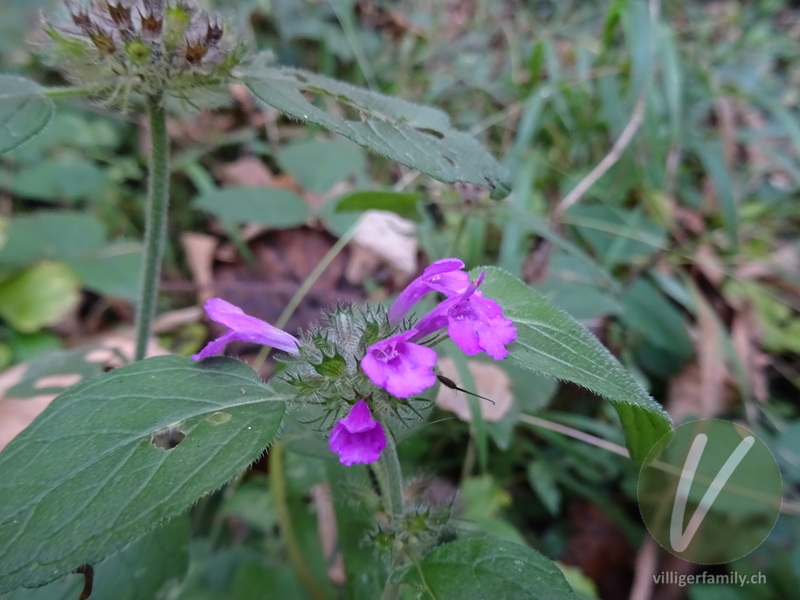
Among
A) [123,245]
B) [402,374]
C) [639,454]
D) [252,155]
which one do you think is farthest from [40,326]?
[639,454]

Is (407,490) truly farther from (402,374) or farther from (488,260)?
(488,260)

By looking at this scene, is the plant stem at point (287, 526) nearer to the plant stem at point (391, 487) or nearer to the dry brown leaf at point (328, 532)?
the dry brown leaf at point (328, 532)

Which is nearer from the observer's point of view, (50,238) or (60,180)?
(50,238)

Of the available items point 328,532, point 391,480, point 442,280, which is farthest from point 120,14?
point 328,532

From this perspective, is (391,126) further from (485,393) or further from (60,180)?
(60,180)

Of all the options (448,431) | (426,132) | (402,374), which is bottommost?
(448,431)

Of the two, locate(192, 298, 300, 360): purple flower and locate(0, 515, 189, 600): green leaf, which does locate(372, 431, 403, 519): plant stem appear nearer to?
locate(192, 298, 300, 360): purple flower

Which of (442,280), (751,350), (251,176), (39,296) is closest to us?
(442,280)
